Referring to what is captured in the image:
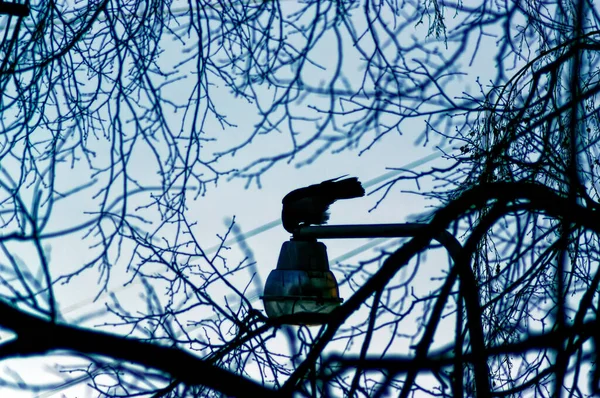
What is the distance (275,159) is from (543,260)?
1.16 meters

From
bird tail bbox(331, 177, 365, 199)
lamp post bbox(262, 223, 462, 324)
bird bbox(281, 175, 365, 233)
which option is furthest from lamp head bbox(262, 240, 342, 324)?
bird tail bbox(331, 177, 365, 199)

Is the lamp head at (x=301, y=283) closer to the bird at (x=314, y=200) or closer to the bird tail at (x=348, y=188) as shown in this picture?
the bird at (x=314, y=200)

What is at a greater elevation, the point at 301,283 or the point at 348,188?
the point at 348,188

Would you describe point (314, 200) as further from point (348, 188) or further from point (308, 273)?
point (308, 273)

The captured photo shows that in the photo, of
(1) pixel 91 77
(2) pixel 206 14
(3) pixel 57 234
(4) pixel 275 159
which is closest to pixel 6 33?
(1) pixel 91 77

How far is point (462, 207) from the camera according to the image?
267cm

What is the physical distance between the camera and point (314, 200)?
154 inches

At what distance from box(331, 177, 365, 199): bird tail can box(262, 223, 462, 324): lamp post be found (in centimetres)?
13

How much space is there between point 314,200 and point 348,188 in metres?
0.15

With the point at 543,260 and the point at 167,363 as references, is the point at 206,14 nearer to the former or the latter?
the point at 543,260

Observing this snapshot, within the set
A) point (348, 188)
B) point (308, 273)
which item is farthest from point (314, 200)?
point (308, 273)

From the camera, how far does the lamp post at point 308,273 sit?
3.72 m

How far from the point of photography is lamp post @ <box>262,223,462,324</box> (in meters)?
3.72

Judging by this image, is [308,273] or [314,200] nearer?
[308,273]
